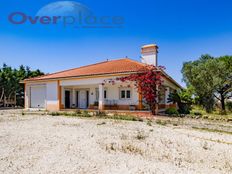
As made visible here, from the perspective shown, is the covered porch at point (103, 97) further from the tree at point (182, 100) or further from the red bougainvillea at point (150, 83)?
the tree at point (182, 100)

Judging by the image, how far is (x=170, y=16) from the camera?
17.2 m

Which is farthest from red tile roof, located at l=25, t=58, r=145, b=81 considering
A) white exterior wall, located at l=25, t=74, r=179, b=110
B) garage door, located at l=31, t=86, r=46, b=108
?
garage door, located at l=31, t=86, r=46, b=108

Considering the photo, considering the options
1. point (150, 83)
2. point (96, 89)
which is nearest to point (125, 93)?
point (96, 89)

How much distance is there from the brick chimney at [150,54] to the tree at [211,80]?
24.8ft

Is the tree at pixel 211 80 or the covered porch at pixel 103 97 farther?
the tree at pixel 211 80

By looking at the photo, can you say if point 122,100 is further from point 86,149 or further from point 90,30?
point 86,149

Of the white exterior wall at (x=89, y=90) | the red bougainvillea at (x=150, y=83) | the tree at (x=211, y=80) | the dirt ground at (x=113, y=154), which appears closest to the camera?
the dirt ground at (x=113, y=154)

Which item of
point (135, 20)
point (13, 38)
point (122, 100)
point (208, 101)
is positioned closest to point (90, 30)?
point (135, 20)

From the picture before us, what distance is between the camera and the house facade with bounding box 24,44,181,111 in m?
20.1

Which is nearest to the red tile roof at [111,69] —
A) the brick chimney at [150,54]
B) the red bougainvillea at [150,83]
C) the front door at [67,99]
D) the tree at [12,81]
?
the brick chimney at [150,54]

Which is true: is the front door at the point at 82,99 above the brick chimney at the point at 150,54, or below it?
below

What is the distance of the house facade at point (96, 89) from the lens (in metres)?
20.1

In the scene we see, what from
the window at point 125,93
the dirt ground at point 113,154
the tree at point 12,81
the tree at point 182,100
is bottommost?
the dirt ground at point 113,154

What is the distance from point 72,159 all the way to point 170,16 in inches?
591
